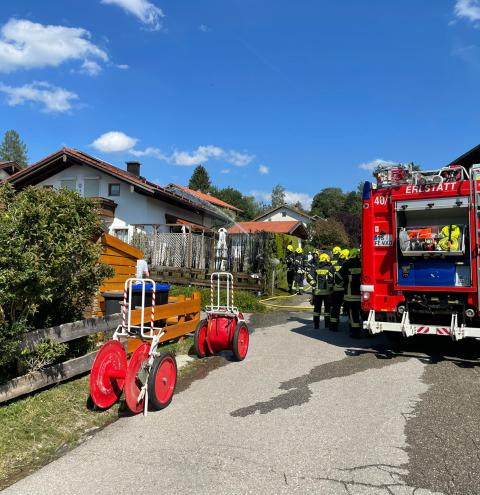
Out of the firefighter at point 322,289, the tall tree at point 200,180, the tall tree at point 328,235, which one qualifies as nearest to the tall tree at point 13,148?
the tall tree at point 200,180

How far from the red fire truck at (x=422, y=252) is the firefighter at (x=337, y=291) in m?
1.94

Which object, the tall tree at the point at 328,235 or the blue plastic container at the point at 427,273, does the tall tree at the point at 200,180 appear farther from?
the blue plastic container at the point at 427,273

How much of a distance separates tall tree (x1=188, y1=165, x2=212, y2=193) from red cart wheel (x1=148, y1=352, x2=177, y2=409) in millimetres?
95697

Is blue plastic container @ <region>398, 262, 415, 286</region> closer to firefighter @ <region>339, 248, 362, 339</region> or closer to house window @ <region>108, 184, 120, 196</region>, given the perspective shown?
firefighter @ <region>339, 248, 362, 339</region>

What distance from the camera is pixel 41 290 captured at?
4.88m

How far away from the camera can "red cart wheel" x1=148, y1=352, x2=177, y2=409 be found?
206 inches

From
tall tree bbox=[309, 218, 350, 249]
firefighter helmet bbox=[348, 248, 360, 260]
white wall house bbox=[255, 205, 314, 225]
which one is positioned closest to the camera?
firefighter helmet bbox=[348, 248, 360, 260]

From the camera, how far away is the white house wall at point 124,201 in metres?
23.4

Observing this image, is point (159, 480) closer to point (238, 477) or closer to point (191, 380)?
point (238, 477)

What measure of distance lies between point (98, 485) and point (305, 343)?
6.44m

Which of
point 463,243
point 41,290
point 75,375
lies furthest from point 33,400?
point 463,243

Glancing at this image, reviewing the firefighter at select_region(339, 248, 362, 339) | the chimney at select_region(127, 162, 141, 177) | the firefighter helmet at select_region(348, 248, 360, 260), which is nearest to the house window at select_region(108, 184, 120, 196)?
the chimney at select_region(127, 162, 141, 177)

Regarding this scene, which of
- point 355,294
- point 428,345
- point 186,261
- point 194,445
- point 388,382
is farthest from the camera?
point 186,261

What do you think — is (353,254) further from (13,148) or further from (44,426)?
(13,148)
